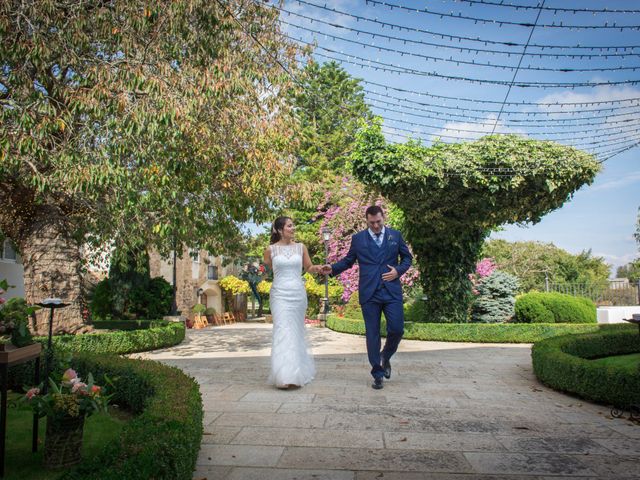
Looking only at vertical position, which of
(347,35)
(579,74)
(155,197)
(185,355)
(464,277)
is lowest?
(185,355)

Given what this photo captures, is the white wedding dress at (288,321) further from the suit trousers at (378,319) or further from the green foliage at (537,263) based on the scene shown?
the green foliage at (537,263)

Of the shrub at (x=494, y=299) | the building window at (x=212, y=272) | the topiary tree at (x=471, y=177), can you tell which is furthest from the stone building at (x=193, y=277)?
the topiary tree at (x=471, y=177)

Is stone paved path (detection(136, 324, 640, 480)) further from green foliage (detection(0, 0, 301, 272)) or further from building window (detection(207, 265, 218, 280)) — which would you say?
building window (detection(207, 265, 218, 280))

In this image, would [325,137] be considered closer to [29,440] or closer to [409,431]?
[409,431]

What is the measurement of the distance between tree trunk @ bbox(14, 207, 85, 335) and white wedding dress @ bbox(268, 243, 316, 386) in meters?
6.01

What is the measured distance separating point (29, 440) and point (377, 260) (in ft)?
13.1

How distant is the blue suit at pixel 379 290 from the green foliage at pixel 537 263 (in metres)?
31.5

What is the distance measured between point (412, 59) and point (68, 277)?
797cm

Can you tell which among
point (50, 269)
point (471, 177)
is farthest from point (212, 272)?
point (471, 177)

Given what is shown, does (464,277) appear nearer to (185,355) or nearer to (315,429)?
(185,355)

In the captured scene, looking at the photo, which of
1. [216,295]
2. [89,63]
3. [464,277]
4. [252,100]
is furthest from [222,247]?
[216,295]

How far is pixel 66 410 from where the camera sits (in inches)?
127

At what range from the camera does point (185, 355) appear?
10859mm

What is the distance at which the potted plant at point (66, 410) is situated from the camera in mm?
3227
